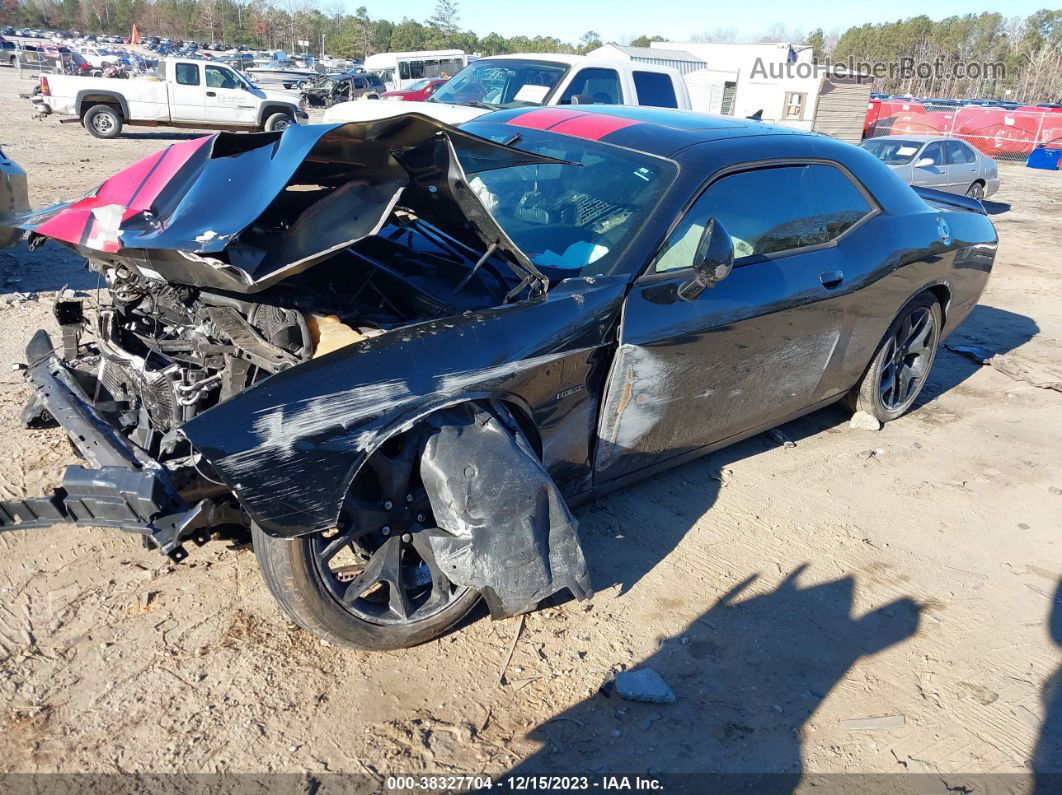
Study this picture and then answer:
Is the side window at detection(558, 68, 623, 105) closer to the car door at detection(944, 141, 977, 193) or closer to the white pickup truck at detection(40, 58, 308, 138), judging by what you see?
the car door at detection(944, 141, 977, 193)

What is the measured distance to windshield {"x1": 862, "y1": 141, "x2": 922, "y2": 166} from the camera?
12.7 metres

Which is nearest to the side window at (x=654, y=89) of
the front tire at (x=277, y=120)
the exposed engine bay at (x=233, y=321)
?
the exposed engine bay at (x=233, y=321)

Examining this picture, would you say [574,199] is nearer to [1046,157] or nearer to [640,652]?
[640,652]

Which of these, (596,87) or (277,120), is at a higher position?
(596,87)

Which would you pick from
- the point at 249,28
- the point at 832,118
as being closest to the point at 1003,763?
the point at 832,118

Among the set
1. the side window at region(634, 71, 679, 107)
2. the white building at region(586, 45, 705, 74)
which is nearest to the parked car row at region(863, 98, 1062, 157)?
the white building at region(586, 45, 705, 74)

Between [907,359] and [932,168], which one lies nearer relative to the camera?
[907,359]

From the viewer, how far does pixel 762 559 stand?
11.5 feet

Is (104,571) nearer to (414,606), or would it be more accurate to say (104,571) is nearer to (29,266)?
(414,606)

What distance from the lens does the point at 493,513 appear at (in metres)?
2.51

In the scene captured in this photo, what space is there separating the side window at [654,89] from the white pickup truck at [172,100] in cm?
964

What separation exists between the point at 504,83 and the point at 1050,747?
8.89m

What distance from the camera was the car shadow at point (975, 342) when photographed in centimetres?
587

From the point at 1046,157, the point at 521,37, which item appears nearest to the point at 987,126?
the point at 1046,157
